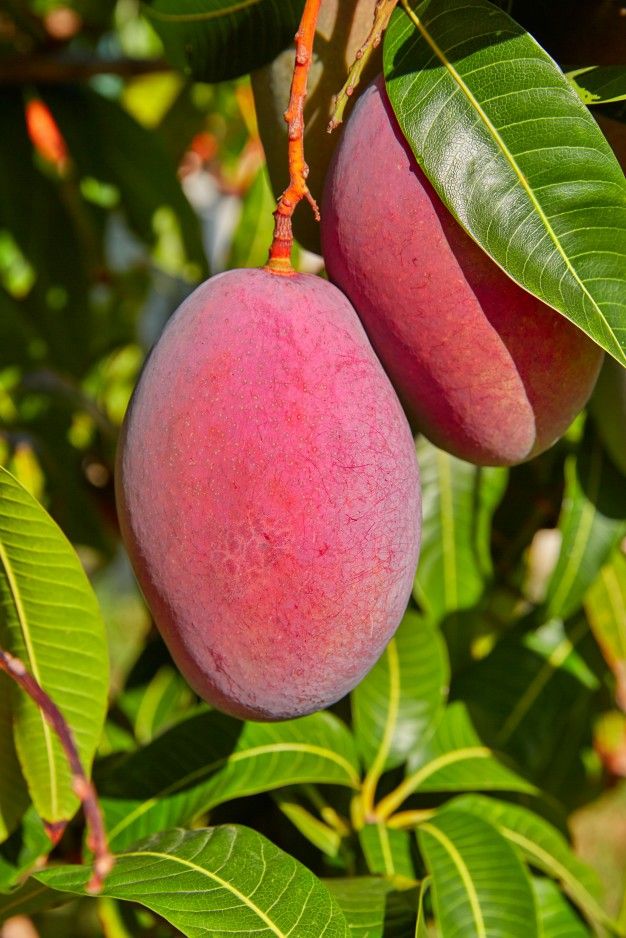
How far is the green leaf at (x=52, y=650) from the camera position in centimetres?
76

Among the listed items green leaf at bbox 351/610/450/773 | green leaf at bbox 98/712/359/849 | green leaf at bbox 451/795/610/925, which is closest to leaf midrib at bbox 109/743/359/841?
green leaf at bbox 98/712/359/849

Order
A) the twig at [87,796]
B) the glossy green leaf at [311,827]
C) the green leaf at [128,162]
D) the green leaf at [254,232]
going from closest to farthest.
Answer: the twig at [87,796] < the glossy green leaf at [311,827] < the green leaf at [254,232] < the green leaf at [128,162]

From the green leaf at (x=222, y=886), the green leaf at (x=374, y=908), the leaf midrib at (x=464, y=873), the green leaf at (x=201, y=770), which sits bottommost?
the leaf midrib at (x=464, y=873)

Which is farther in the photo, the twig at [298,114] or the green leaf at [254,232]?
the green leaf at [254,232]

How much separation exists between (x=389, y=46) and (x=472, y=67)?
61 mm

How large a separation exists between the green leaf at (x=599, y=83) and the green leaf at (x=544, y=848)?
717 mm

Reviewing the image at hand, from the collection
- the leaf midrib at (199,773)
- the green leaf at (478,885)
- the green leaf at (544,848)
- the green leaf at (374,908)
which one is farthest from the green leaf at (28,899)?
the green leaf at (544,848)

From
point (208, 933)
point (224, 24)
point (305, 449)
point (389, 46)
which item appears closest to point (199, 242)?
point (224, 24)

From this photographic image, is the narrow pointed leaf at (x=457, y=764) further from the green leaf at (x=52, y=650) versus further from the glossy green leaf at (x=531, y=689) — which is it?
the green leaf at (x=52, y=650)

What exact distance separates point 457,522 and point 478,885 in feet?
1.33

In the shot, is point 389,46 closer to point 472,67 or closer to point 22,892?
point 472,67

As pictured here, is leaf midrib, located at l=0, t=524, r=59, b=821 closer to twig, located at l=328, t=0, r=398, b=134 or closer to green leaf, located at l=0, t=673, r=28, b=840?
green leaf, located at l=0, t=673, r=28, b=840

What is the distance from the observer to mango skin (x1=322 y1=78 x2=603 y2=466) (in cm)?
69

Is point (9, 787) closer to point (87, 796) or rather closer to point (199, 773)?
point (199, 773)
